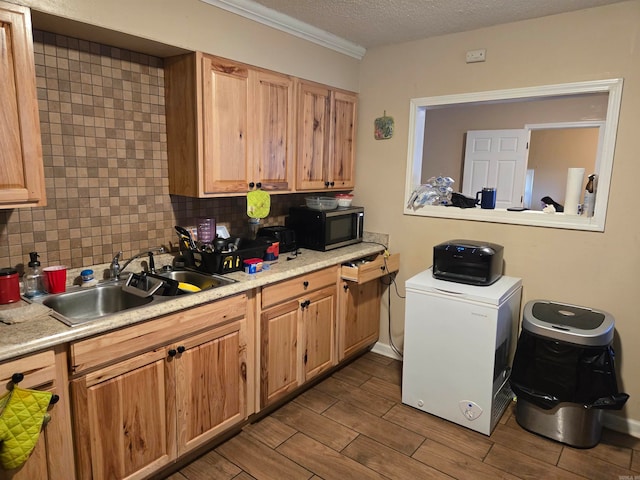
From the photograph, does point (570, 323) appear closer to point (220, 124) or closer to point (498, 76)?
point (498, 76)

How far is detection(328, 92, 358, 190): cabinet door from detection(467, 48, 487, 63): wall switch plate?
0.90 metres

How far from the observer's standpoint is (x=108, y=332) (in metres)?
1.69

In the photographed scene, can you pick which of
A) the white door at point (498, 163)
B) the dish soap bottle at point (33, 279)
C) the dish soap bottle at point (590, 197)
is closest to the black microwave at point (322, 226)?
the dish soap bottle at point (590, 197)

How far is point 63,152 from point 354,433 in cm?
217

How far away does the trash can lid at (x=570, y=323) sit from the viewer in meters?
2.25

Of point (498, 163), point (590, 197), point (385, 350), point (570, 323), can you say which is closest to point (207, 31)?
point (590, 197)

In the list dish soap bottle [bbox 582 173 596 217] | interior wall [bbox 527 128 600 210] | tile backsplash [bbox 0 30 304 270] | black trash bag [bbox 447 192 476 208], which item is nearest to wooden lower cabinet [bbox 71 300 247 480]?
tile backsplash [bbox 0 30 304 270]

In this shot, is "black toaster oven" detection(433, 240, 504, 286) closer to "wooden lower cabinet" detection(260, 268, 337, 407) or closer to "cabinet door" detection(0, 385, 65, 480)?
"wooden lower cabinet" detection(260, 268, 337, 407)

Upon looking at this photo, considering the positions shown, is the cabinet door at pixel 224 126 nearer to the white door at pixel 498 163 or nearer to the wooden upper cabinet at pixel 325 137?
the wooden upper cabinet at pixel 325 137

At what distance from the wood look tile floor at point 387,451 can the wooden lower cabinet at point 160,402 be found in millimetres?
225

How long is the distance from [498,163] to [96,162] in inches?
159

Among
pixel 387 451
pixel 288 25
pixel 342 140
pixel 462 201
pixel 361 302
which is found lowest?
pixel 387 451

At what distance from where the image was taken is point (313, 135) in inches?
120

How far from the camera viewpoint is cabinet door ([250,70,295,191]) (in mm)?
2617
